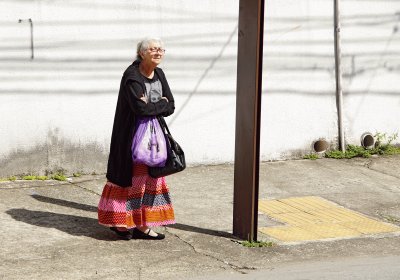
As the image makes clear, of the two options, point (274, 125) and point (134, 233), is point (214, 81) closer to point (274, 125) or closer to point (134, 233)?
point (274, 125)

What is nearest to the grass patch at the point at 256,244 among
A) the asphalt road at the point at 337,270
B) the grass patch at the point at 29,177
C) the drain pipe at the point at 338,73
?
the asphalt road at the point at 337,270

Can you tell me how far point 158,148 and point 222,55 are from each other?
322 cm

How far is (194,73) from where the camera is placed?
39.1 feet

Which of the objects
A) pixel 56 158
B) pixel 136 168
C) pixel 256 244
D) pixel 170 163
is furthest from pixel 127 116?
pixel 56 158

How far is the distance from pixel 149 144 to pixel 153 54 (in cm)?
78

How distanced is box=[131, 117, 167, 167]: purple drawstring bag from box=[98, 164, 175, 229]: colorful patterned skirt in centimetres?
18

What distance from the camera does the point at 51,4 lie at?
36.4ft

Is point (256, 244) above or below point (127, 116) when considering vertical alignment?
below

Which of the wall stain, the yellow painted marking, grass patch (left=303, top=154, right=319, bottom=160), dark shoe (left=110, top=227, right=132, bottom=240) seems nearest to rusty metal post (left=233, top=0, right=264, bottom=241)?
the yellow painted marking

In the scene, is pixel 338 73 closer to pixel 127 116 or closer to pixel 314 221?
pixel 314 221

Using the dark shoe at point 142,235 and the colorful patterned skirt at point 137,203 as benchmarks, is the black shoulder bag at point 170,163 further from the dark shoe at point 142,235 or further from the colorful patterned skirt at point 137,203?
the dark shoe at point 142,235

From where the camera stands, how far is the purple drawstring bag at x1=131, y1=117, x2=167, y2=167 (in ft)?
29.6

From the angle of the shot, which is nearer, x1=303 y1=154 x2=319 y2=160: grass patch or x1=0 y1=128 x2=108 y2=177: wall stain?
x1=0 y1=128 x2=108 y2=177: wall stain

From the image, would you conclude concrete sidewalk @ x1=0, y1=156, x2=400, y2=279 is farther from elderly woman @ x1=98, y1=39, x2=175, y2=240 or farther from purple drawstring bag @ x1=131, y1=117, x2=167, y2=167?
purple drawstring bag @ x1=131, y1=117, x2=167, y2=167
